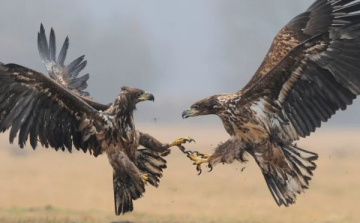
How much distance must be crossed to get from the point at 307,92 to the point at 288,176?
127 centimetres

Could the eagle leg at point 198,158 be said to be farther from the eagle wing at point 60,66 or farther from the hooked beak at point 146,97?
the eagle wing at point 60,66

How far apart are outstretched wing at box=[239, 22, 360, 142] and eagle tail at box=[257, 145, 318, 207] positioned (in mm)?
258

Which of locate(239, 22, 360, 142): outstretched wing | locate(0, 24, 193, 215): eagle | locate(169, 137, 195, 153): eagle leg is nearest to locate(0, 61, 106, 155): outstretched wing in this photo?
locate(0, 24, 193, 215): eagle

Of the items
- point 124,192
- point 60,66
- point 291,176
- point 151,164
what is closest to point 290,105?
point 291,176

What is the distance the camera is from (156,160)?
14414mm

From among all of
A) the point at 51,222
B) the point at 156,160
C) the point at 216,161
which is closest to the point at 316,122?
the point at 216,161

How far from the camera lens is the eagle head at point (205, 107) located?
538 inches

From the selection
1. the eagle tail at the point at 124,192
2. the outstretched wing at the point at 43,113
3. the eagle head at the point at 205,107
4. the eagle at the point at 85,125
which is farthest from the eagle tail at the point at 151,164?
the eagle head at the point at 205,107

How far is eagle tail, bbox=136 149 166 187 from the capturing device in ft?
47.0

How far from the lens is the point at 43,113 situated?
1391 centimetres

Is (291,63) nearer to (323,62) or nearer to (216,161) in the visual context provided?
(323,62)

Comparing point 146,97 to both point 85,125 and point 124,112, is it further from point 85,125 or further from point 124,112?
point 85,125

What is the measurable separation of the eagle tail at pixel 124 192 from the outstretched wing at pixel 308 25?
221cm

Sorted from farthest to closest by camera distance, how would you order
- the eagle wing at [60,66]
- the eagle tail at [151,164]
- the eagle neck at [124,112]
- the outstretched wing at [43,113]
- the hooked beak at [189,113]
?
1. the eagle wing at [60,66]
2. the eagle tail at [151,164]
3. the hooked beak at [189,113]
4. the eagle neck at [124,112]
5. the outstretched wing at [43,113]
